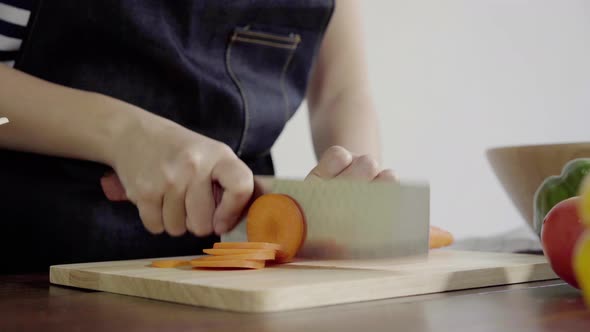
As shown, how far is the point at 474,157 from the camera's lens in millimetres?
3123

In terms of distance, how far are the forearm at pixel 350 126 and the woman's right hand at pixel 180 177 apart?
1.68 feet

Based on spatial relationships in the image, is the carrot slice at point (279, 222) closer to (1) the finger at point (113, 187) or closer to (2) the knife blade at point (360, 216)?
(2) the knife blade at point (360, 216)

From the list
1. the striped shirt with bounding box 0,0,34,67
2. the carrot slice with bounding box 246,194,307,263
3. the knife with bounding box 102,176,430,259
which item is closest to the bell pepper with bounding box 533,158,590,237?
the knife with bounding box 102,176,430,259

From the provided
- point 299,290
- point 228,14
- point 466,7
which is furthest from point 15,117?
point 466,7

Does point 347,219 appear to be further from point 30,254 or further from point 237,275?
point 30,254

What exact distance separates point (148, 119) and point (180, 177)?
0.35 feet

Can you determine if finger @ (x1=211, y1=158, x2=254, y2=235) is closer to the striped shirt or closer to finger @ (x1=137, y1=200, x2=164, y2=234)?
finger @ (x1=137, y1=200, x2=164, y2=234)

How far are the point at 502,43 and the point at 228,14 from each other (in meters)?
1.97

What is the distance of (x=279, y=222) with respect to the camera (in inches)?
40.9

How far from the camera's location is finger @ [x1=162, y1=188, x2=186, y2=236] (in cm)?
103

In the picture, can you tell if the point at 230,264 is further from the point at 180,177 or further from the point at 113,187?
the point at 113,187

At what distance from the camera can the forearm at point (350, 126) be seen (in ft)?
5.04

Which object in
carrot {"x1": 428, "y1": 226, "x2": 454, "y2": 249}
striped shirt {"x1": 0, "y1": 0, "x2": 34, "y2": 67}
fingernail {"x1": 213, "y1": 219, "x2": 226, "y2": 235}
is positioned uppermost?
striped shirt {"x1": 0, "y1": 0, "x2": 34, "y2": 67}

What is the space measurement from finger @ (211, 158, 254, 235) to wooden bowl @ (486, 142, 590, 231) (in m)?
0.45
